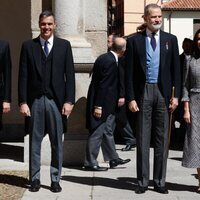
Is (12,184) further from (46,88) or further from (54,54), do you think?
(54,54)

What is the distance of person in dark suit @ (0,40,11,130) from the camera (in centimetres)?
721

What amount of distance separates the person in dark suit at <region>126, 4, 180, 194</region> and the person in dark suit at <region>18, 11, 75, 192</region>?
0.70 m

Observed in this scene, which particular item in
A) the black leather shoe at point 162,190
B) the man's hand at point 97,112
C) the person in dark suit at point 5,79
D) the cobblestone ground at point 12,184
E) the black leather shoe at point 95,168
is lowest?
the black leather shoe at point 95,168

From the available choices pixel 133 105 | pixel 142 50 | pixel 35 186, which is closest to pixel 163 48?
pixel 142 50

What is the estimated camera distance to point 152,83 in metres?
7.06

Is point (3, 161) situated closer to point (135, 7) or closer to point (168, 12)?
point (135, 7)

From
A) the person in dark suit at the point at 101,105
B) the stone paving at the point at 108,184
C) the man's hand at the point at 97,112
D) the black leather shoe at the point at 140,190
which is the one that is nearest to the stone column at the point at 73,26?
the person in dark suit at the point at 101,105

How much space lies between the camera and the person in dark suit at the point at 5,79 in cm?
721

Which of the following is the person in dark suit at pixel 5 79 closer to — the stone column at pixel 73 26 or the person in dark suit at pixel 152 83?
the person in dark suit at pixel 152 83

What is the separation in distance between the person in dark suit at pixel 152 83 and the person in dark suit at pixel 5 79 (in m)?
1.32

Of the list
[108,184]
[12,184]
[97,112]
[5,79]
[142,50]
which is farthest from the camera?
[97,112]

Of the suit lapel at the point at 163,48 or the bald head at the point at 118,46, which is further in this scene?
the bald head at the point at 118,46

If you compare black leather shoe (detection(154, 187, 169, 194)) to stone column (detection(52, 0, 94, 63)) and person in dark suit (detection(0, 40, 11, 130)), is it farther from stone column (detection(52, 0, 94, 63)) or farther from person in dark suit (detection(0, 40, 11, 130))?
stone column (detection(52, 0, 94, 63))

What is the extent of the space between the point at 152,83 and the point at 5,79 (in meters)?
1.62
